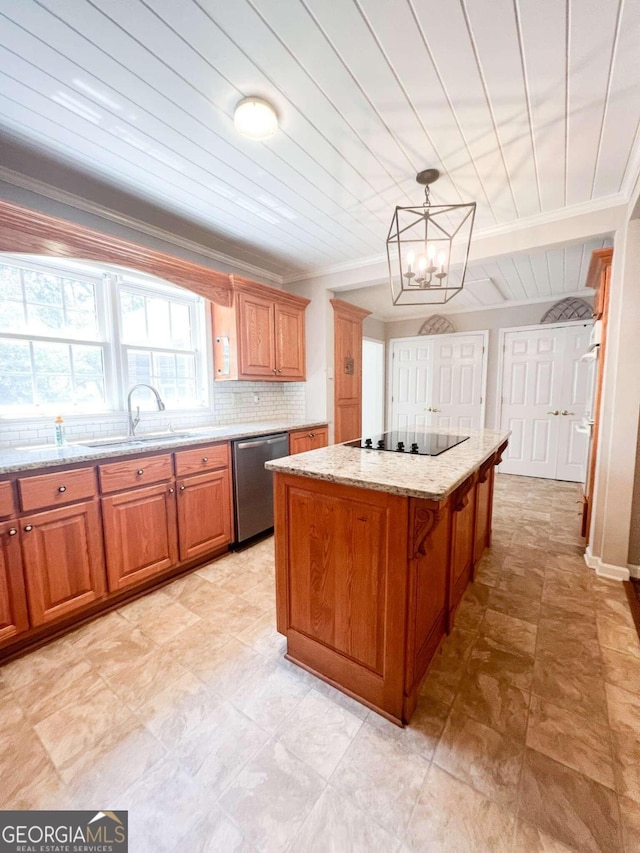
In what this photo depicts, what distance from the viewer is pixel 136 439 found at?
2.43 meters

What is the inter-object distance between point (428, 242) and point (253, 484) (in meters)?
2.08

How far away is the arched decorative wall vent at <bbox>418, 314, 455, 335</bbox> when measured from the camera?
5289 millimetres

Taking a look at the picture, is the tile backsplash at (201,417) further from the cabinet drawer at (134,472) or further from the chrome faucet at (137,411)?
the cabinet drawer at (134,472)

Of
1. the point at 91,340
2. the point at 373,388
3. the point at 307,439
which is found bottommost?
the point at 307,439

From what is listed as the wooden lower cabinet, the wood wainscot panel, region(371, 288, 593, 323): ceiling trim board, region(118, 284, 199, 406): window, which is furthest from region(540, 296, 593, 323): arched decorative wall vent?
region(118, 284, 199, 406): window

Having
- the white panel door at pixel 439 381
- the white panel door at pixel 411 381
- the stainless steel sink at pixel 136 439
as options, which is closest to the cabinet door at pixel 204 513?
the stainless steel sink at pixel 136 439

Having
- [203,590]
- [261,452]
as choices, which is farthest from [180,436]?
[203,590]

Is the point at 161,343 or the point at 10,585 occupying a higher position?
the point at 161,343

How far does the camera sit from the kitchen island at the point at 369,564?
48.6 inches

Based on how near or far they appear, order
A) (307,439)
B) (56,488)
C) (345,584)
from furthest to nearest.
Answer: (307,439), (56,488), (345,584)

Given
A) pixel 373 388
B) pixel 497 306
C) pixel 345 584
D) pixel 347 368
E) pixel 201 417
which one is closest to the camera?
pixel 345 584

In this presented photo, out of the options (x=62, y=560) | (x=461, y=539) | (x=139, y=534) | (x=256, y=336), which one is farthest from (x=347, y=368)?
(x=62, y=560)

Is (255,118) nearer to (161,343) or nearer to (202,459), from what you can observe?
(161,343)

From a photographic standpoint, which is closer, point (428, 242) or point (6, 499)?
point (6, 499)
